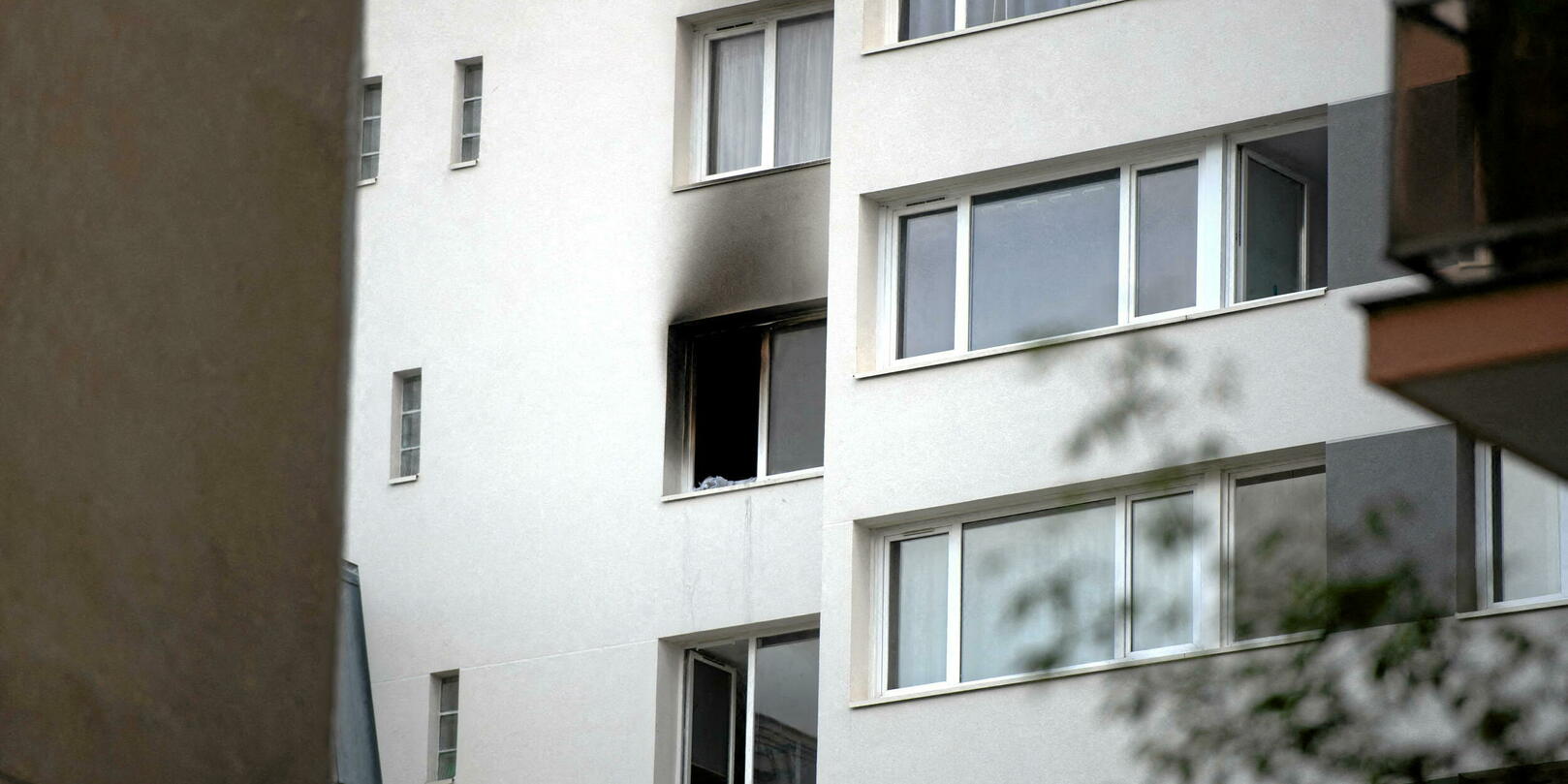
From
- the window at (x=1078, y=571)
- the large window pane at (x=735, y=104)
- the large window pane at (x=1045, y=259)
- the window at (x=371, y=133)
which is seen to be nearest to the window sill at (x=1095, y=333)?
the large window pane at (x=1045, y=259)

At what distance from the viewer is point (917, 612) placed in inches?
754

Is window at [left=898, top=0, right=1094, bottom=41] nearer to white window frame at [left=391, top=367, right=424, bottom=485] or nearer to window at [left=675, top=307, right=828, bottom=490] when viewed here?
window at [left=675, top=307, right=828, bottom=490]

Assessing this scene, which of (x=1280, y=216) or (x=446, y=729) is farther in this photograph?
(x=446, y=729)

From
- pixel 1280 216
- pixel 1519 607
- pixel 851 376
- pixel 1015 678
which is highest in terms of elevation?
pixel 1280 216

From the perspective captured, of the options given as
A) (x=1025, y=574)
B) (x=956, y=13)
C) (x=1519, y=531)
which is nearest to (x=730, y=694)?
(x=1025, y=574)

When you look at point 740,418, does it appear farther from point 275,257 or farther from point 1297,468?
point 275,257

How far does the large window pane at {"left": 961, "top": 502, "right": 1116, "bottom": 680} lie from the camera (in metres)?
18.1

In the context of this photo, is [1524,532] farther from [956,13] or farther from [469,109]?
[469,109]

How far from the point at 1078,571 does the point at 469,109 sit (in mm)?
8716

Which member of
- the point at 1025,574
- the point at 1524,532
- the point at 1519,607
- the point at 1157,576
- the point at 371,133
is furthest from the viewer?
the point at 371,133

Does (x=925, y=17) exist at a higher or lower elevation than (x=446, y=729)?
higher

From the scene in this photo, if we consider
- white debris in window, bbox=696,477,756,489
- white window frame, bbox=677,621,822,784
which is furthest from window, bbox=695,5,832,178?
white window frame, bbox=677,621,822,784

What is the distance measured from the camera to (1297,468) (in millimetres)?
17641

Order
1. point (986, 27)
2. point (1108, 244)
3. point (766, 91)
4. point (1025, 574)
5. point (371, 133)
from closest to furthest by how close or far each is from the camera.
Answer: point (1025, 574), point (1108, 244), point (986, 27), point (766, 91), point (371, 133)
